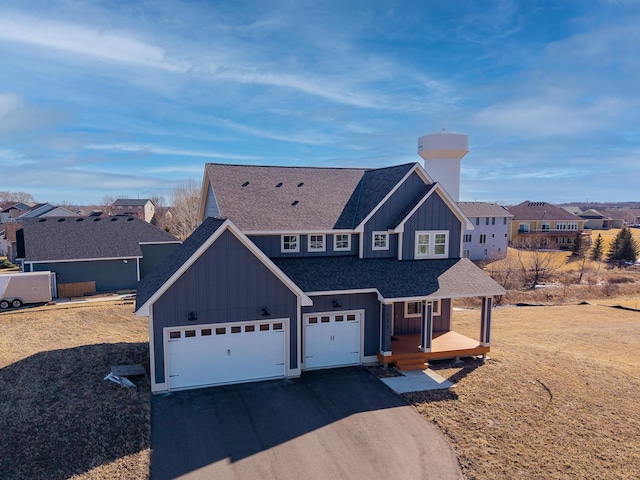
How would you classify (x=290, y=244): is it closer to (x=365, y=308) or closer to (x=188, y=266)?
(x=365, y=308)

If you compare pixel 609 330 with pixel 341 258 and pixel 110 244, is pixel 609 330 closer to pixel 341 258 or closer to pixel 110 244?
pixel 341 258

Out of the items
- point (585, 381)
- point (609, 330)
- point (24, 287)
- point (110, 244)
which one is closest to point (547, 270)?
point (609, 330)

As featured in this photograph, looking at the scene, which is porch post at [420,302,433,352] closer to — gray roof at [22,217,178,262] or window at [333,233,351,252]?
window at [333,233,351,252]

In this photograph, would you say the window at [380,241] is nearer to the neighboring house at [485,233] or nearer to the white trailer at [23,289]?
Answer: the white trailer at [23,289]

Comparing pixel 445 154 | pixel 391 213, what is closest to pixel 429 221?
pixel 391 213

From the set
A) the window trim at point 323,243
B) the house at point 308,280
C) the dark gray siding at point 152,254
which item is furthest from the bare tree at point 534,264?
the dark gray siding at point 152,254

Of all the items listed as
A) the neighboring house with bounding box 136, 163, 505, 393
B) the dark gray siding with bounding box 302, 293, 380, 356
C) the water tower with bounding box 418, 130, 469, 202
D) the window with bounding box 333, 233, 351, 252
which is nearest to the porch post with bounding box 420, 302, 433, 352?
the neighboring house with bounding box 136, 163, 505, 393
